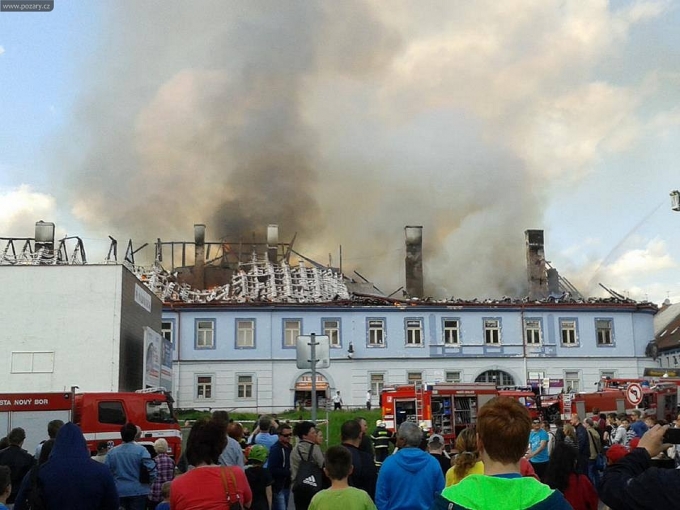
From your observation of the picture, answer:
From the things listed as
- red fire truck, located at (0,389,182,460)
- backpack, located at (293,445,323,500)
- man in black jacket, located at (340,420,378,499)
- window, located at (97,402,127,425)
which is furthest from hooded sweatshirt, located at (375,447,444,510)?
window, located at (97,402,127,425)

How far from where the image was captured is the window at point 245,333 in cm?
4809

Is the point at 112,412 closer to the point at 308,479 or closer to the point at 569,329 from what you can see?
the point at 308,479

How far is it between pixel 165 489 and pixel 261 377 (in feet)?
126

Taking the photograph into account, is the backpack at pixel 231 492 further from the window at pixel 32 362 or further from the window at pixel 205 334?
the window at pixel 205 334

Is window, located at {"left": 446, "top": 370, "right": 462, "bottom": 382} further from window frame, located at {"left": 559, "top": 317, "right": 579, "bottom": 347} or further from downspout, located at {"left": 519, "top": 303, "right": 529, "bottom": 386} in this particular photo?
window frame, located at {"left": 559, "top": 317, "right": 579, "bottom": 347}

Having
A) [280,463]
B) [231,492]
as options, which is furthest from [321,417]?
[231,492]

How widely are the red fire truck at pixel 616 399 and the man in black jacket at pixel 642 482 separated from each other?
25.4 m

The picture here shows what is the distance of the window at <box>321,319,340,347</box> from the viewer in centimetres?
4812

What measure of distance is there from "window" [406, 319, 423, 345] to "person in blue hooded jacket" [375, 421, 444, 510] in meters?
41.1

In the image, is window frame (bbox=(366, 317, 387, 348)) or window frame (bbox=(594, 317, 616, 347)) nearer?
window frame (bbox=(366, 317, 387, 348))

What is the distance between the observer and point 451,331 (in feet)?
161

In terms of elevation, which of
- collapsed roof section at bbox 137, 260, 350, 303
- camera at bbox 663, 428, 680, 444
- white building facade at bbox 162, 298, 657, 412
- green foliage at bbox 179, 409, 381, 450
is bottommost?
camera at bbox 663, 428, 680, 444

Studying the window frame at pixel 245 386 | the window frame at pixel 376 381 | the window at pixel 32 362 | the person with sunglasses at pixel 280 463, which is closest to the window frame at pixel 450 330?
the window frame at pixel 376 381

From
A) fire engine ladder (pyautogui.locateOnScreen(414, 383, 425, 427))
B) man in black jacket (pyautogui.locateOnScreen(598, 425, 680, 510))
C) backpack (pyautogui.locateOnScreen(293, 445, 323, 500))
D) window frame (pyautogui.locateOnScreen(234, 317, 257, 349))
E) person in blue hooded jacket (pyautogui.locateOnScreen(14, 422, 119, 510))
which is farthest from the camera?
window frame (pyautogui.locateOnScreen(234, 317, 257, 349))
